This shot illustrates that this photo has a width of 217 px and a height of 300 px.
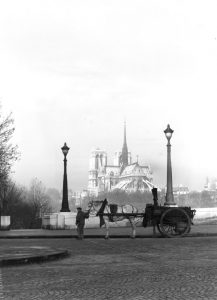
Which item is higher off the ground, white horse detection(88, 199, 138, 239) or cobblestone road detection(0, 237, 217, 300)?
white horse detection(88, 199, 138, 239)

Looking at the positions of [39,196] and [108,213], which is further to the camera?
[39,196]

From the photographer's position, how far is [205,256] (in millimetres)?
13891

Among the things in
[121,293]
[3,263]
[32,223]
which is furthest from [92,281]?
[32,223]

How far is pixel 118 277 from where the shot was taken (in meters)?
9.98

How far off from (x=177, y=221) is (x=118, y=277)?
13019 mm

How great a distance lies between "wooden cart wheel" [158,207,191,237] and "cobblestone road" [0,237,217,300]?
24.4ft

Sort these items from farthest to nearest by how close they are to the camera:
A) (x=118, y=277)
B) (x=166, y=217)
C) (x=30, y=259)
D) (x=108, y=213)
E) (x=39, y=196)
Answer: (x=39, y=196) → (x=108, y=213) → (x=166, y=217) → (x=30, y=259) → (x=118, y=277)

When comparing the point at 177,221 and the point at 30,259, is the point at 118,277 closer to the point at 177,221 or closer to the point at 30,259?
the point at 30,259

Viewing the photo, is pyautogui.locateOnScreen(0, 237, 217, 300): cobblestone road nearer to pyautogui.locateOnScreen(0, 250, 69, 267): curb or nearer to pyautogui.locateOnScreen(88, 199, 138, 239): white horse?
pyautogui.locateOnScreen(0, 250, 69, 267): curb

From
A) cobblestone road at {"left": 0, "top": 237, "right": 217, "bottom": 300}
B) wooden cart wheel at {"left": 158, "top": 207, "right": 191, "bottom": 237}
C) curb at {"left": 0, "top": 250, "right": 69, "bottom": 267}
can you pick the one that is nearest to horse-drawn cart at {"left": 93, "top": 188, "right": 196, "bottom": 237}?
wooden cart wheel at {"left": 158, "top": 207, "right": 191, "bottom": 237}

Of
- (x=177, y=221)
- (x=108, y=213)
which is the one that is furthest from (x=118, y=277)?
(x=108, y=213)

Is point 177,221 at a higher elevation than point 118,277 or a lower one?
higher

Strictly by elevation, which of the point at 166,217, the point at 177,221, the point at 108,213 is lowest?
the point at 177,221

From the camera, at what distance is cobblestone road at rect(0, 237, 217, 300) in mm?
8047
